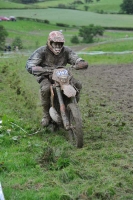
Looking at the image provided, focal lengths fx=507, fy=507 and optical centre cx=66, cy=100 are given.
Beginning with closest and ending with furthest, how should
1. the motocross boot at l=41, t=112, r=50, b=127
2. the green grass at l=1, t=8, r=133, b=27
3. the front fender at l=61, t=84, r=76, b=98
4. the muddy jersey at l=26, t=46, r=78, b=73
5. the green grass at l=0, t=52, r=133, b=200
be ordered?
1. the green grass at l=0, t=52, r=133, b=200
2. the front fender at l=61, t=84, r=76, b=98
3. the muddy jersey at l=26, t=46, r=78, b=73
4. the motocross boot at l=41, t=112, r=50, b=127
5. the green grass at l=1, t=8, r=133, b=27

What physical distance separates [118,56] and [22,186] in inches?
956

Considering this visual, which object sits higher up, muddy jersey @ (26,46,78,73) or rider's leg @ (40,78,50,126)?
muddy jersey @ (26,46,78,73)

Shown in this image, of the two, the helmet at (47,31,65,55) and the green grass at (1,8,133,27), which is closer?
the helmet at (47,31,65,55)

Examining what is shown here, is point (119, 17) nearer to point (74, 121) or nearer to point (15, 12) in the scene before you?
point (15, 12)

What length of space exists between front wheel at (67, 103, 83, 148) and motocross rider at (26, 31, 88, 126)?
2.77ft

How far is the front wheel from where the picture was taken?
840 cm

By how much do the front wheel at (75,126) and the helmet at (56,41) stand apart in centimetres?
128

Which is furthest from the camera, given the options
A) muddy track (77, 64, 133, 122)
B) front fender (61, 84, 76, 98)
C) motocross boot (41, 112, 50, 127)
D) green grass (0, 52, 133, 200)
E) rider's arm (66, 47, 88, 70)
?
muddy track (77, 64, 133, 122)

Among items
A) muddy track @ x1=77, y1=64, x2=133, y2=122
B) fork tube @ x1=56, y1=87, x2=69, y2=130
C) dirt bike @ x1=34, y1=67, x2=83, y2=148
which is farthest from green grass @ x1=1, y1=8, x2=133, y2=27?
fork tube @ x1=56, y1=87, x2=69, y2=130

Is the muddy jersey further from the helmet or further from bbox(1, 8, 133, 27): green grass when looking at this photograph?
bbox(1, 8, 133, 27): green grass

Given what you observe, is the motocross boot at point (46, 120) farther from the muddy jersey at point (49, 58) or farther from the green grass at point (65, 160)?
the muddy jersey at point (49, 58)

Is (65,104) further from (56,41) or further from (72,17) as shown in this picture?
(72,17)


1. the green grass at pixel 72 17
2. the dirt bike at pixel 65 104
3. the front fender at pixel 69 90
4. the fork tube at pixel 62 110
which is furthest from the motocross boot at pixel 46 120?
the green grass at pixel 72 17

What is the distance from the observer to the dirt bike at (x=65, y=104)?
846 cm
